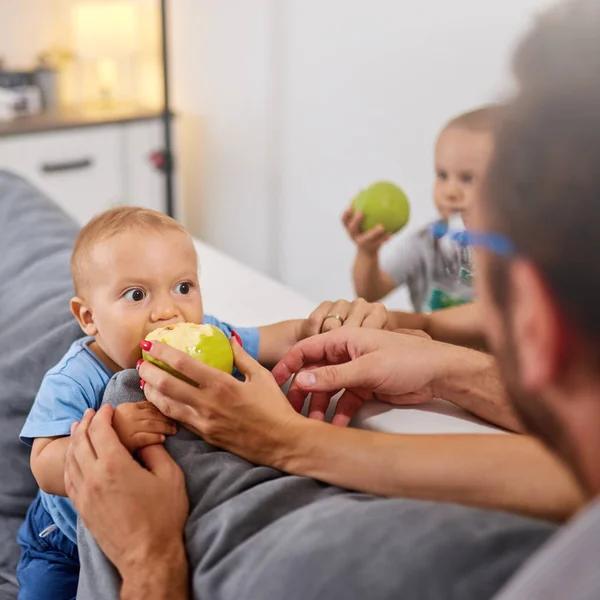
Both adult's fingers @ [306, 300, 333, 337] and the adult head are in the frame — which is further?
adult's fingers @ [306, 300, 333, 337]

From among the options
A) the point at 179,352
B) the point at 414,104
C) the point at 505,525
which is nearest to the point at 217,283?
the point at 179,352

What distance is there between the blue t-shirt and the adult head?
0.45 meters

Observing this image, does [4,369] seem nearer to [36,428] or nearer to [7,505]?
[7,505]


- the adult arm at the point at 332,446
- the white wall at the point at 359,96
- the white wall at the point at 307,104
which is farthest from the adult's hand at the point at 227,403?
the white wall at the point at 359,96

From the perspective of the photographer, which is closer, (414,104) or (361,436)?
(361,436)

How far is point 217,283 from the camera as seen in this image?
97 centimetres

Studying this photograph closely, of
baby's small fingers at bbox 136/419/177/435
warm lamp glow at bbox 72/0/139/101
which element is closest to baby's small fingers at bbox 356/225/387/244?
baby's small fingers at bbox 136/419/177/435

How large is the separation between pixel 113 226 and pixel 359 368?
10.0 inches

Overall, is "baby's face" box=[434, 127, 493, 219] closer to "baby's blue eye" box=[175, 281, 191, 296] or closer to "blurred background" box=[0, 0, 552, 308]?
"baby's blue eye" box=[175, 281, 191, 296]

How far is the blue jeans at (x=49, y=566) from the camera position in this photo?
81 centimetres

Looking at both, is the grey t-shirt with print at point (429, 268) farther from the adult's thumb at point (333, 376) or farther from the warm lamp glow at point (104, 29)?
the warm lamp glow at point (104, 29)

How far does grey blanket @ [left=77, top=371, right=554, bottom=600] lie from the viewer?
497mm

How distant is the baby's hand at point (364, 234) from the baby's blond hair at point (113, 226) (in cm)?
29

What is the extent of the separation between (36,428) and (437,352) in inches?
15.1
